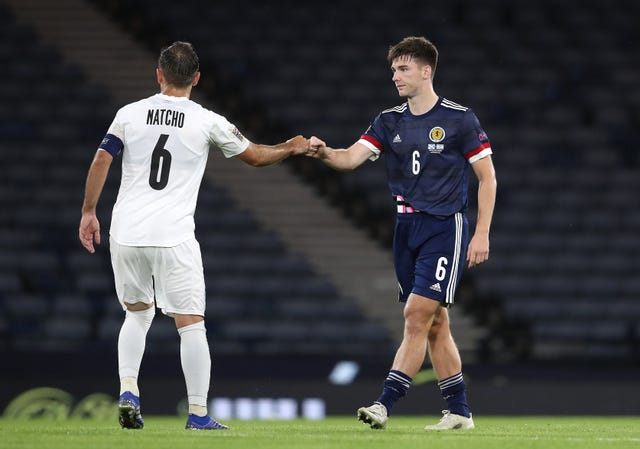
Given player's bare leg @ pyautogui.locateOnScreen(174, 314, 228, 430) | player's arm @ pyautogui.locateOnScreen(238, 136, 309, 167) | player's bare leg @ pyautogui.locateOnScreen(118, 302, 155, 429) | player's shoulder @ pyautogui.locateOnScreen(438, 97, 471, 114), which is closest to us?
player's bare leg @ pyautogui.locateOnScreen(118, 302, 155, 429)

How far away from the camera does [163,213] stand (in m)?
6.36

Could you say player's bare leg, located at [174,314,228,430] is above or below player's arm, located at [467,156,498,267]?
below

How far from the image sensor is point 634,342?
1334 cm

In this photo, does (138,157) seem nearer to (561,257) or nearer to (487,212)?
(487,212)

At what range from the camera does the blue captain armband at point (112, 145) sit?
636 centimetres

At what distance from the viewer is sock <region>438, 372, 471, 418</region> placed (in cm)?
698

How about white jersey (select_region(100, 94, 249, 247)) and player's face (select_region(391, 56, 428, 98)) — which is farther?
player's face (select_region(391, 56, 428, 98))

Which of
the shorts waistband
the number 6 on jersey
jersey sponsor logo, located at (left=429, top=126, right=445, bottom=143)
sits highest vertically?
jersey sponsor logo, located at (left=429, top=126, right=445, bottom=143)

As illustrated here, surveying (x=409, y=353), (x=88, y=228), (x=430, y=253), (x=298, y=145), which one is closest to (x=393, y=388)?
(x=409, y=353)

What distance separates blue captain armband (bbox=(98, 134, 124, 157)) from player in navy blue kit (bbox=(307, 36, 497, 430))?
148 centimetres

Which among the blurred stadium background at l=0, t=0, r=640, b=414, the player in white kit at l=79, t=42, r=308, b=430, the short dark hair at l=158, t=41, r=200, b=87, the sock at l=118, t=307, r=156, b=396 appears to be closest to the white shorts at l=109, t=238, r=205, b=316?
the player in white kit at l=79, t=42, r=308, b=430

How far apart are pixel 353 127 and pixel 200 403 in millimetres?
9945

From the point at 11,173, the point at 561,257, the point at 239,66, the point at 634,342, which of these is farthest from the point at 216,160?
the point at 634,342

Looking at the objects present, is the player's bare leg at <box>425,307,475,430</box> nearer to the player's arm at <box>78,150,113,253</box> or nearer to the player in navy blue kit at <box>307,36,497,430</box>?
the player in navy blue kit at <box>307,36,497,430</box>
